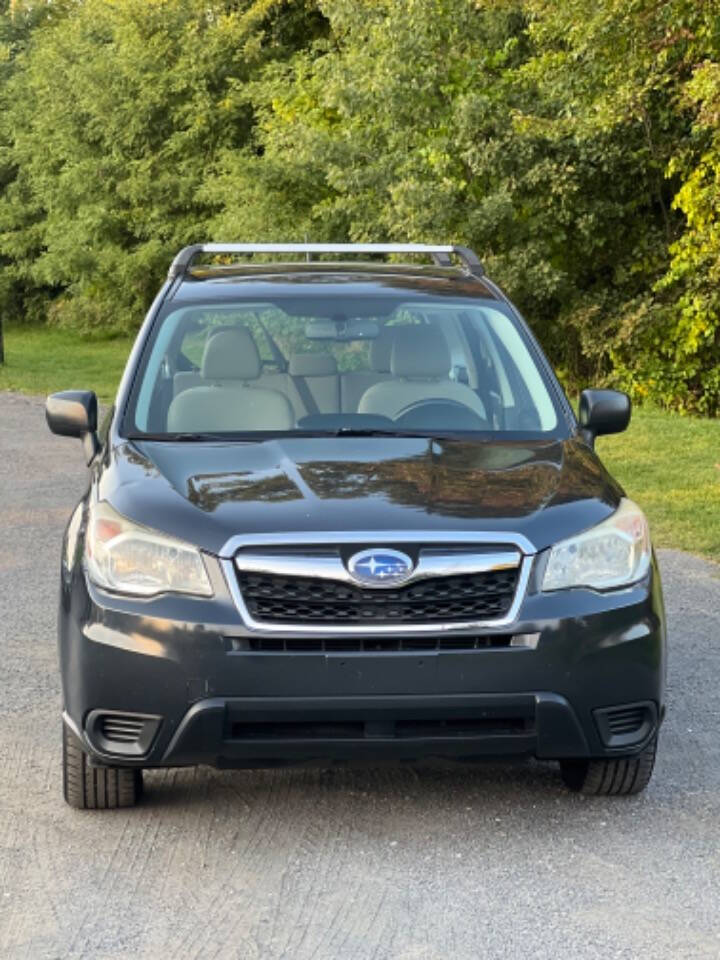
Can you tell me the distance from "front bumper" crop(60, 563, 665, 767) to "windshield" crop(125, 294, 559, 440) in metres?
1.16

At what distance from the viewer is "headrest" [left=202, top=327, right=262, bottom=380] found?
649 centimetres

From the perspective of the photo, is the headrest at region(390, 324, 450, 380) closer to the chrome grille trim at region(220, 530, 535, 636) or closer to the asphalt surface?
the asphalt surface

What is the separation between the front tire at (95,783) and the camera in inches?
211

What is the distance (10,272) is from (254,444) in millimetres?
37697

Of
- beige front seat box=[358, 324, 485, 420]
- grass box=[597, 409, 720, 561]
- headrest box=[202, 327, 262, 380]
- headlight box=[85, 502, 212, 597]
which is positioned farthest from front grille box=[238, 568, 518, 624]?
grass box=[597, 409, 720, 561]

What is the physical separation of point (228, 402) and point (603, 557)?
163 centimetres

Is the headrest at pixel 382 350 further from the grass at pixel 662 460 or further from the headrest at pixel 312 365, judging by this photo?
the grass at pixel 662 460

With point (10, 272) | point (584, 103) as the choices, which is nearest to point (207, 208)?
point (10, 272)

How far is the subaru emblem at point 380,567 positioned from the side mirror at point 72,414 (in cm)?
164

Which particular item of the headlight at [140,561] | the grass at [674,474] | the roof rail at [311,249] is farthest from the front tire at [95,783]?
the grass at [674,474]

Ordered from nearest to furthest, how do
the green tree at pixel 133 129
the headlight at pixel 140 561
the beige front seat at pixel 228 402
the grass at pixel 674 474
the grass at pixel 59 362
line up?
1. the headlight at pixel 140 561
2. the beige front seat at pixel 228 402
3. the grass at pixel 674 474
4. the grass at pixel 59 362
5. the green tree at pixel 133 129

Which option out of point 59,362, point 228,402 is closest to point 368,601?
point 228,402

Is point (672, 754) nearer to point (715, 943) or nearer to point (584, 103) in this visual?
point (715, 943)

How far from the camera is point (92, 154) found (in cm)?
3809
